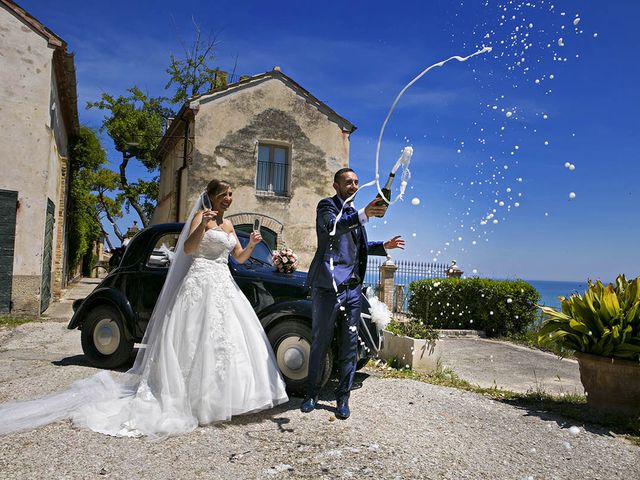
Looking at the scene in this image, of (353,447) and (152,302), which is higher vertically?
Result: (152,302)

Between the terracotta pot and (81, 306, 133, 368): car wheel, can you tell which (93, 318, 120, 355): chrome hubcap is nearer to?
(81, 306, 133, 368): car wheel

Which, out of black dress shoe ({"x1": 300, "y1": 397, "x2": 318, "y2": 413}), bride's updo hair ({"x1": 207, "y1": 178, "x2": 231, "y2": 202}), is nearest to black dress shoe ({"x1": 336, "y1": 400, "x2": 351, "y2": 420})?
black dress shoe ({"x1": 300, "y1": 397, "x2": 318, "y2": 413})

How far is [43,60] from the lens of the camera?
12.0 meters

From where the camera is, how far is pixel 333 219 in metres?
4.57

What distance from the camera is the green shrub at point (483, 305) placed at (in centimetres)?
1278

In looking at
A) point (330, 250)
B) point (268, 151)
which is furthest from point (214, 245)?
point (268, 151)

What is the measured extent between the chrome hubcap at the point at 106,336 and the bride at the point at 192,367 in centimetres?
114

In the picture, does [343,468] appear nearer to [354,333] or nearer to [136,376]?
[354,333]

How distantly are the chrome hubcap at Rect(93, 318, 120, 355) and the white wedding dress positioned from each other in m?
1.25

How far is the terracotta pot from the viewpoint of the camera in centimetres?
509

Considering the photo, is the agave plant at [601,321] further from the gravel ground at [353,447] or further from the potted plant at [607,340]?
the gravel ground at [353,447]

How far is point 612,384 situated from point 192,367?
13.7 ft

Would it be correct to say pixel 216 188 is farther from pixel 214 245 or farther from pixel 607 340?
pixel 607 340

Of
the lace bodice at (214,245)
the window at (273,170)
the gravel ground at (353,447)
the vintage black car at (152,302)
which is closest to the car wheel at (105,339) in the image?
the vintage black car at (152,302)
